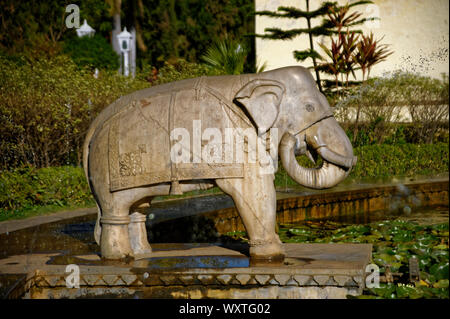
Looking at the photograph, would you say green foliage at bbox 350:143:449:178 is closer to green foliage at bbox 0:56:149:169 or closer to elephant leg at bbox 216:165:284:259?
green foliage at bbox 0:56:149:169

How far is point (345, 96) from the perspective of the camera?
1533cm

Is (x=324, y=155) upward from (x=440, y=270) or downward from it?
upward

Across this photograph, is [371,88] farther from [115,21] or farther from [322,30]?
[115,21]

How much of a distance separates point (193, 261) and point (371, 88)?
10362 millimetres

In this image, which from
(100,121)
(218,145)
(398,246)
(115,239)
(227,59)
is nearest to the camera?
(218,145)

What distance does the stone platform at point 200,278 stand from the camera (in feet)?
15.4

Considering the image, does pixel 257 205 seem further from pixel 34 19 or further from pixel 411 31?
pixel 34 19

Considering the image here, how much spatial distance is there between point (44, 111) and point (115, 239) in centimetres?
532

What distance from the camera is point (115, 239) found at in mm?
5277

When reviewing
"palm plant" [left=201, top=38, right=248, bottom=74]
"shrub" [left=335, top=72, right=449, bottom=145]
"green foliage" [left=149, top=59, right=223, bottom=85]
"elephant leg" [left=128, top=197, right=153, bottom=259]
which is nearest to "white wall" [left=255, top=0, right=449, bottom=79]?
"shrub" [left=335, top=72, right=449, bottom=145]

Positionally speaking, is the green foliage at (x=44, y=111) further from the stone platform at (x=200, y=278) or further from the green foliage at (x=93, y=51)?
the green foliage at (x=93, y=51)

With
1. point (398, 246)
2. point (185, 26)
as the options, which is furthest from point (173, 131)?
point (185, 26)

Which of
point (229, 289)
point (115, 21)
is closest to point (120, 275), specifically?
point (229, 289)

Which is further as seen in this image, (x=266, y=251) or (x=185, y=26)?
(x=185, y=26)
